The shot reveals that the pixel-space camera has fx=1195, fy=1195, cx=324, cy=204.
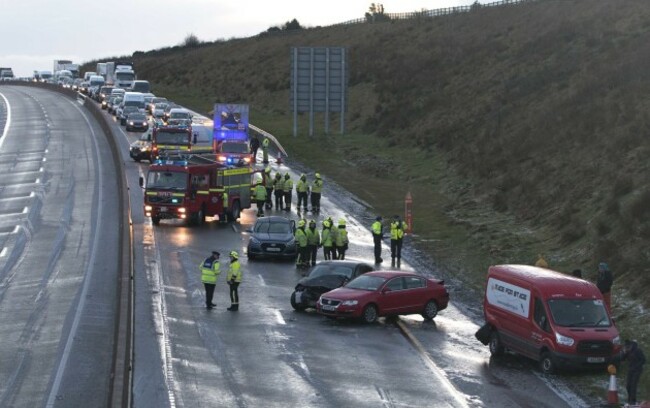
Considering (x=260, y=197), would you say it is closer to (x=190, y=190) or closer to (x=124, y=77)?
(x=190, y=190)

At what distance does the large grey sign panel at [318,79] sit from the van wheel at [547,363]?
53080mm

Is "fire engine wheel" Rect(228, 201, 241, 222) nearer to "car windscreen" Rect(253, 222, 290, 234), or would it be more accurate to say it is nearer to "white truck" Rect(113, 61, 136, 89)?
"car windscreen" Rect(253, 222, 290, 234)

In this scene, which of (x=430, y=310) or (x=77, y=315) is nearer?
(x=77, y=315)

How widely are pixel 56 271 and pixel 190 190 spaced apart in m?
10.0

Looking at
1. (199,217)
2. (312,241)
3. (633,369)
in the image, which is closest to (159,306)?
(312,241)

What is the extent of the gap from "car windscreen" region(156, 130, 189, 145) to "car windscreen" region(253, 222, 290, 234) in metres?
22.1

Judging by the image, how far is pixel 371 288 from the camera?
97.4ft

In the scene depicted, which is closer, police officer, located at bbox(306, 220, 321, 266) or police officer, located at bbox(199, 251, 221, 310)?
police officer, located at bbox(199, 251, 221, 310)

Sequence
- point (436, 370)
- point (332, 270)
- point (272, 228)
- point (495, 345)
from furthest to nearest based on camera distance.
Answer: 1. point (272, 228)
2. point (332, 270)
3. point (495, 345)
4. point (436, 370)

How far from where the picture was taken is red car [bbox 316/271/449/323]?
29.3 meters

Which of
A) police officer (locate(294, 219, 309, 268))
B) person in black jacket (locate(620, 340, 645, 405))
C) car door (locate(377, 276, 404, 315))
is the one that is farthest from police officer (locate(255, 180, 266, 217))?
person in black jacket (locate(620, 340, 645, 405))

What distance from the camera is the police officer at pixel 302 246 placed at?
37.3 metres

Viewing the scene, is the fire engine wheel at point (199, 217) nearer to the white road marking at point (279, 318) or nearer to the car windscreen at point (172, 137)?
the white road marking at point (279, 318)

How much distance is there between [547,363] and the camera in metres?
24.7
